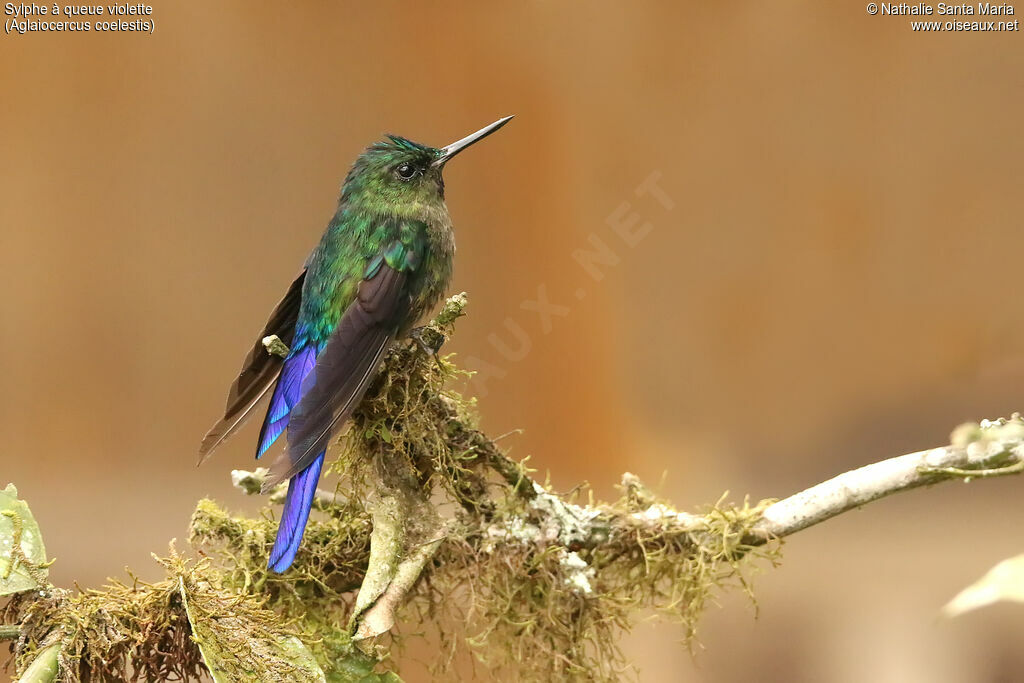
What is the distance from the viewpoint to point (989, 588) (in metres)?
0.65

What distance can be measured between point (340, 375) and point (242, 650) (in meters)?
0.35

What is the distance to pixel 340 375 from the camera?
3.94 feet

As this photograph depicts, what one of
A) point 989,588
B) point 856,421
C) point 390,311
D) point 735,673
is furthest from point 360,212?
point 735,673

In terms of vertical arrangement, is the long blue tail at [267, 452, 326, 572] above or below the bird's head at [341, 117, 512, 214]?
below

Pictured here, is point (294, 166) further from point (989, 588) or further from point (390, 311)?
point (989, 588)

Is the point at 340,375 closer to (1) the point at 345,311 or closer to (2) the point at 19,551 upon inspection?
(1) the point at 345,311

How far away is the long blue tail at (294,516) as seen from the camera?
117cm

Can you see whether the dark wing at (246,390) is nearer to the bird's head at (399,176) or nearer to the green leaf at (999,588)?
the bird's head at (399,176)

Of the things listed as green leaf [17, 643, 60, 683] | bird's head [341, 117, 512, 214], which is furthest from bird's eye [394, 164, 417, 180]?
green leaf [17, 643, 60, 683]

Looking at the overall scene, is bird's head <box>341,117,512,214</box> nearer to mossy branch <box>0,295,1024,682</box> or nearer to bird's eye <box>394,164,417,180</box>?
bird's eye <box>394,164,417,180</box>

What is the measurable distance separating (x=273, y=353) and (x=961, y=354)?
1.51 meters

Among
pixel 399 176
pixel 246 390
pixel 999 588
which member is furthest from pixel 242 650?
pixel 399 176

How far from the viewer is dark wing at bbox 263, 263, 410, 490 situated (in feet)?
3.82

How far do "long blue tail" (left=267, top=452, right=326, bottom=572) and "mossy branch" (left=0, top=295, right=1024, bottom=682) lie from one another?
5cm
